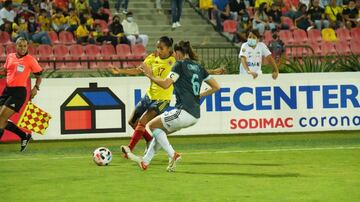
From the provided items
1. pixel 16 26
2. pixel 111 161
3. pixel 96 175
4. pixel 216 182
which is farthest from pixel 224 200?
pixel 16 26

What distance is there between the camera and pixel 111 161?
53.9 feet

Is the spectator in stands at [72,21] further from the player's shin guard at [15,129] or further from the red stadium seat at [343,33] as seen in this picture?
the player's shin guard at [15,129]

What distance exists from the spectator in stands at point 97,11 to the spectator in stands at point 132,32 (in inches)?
28.8

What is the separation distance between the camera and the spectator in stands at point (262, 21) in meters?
31.8

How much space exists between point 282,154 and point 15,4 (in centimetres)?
1498

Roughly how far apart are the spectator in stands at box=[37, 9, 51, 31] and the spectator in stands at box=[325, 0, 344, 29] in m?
10.4

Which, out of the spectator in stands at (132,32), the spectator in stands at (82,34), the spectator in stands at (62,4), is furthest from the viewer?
the spectator in stands at (132,32)

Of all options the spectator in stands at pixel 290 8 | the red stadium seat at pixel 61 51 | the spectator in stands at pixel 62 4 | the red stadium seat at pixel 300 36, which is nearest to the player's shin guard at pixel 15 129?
the red stadium seat at pixel 61 51

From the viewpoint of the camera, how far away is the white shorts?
14406 millimetres

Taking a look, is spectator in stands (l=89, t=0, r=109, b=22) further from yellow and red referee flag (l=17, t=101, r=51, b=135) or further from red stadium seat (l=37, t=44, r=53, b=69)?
yellow and red referee flag (l=17, t=101, r=51, b=135)

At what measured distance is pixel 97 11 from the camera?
102ft

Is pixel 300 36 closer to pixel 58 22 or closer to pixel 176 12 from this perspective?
pixel 176 12

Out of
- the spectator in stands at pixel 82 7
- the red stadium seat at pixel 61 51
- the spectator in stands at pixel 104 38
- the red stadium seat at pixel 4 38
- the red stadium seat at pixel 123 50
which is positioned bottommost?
the red stadium seat at pixel 123 50

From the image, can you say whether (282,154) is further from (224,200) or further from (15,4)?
(15,4)
